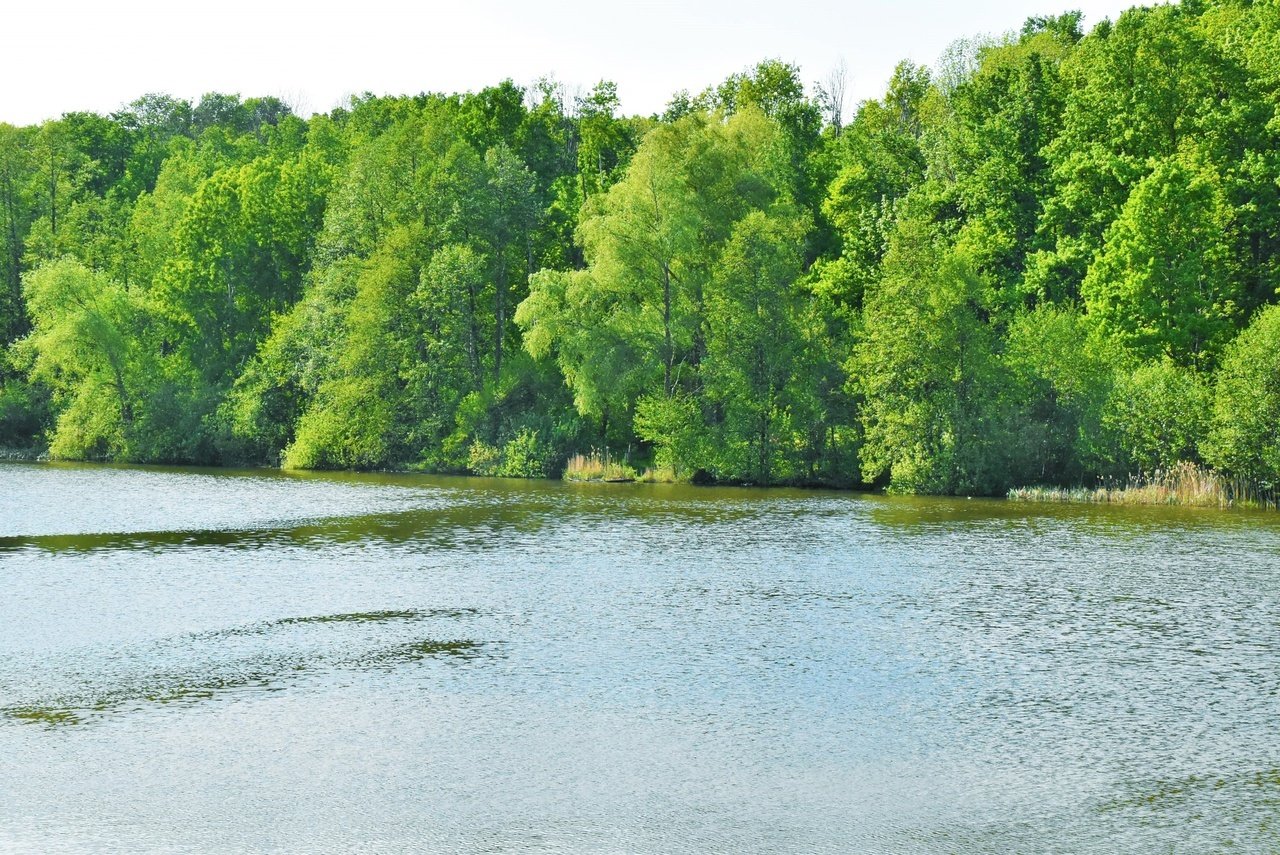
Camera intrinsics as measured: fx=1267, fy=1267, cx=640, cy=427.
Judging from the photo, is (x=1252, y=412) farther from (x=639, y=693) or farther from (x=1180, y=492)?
(x=639, y=693)

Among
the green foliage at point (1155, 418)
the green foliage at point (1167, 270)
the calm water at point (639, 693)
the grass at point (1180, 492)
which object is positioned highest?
the green foliage at point (1167, 270)

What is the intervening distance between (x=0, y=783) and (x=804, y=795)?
30.1 ft

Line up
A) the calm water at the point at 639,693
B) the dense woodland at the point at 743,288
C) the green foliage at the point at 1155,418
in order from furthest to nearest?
1. the dense woodland at the point at 743,288
2. the green foliage at the point at 1155,418
3. the calm water at the point at 639,693

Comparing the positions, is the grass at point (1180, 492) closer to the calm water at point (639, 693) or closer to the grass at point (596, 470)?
the calm water at point (639, 693)

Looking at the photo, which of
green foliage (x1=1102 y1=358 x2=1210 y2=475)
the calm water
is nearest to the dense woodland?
green foliage (x1=1102 y1=358 x2=1210 y2=475)

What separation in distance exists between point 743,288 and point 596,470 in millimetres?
11394

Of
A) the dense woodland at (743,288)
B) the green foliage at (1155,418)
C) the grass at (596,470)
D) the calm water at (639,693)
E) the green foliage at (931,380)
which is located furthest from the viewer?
the grass at (596,470)

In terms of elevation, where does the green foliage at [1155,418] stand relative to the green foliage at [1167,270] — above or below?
below

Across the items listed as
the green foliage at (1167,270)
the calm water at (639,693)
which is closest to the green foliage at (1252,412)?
the green foliage at (1167,270)

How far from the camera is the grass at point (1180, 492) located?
151 ft

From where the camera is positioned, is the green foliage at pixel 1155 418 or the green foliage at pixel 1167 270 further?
the green foliage at pixel 1167 270

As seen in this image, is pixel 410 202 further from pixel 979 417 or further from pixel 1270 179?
pixel 1270 179

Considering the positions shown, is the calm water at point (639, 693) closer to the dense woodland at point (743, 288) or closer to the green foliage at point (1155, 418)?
the green foliage at point (1155, 418)

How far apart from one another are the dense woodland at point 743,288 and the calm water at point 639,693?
55.3 ft
